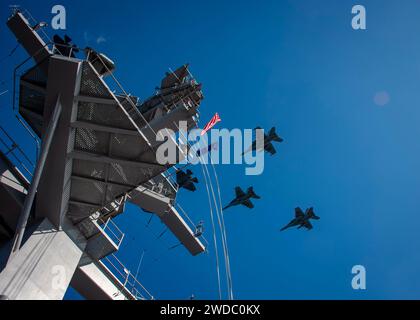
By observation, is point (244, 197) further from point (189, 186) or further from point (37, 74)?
point (37, 74)

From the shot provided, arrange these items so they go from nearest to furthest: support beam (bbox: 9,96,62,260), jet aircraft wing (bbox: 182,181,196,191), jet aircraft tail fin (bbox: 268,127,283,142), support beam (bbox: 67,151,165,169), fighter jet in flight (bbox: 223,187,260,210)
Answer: support beam (bbox: 9,96,62,260), support beam (bbox: 67,151,165,169), jet aircraft wing (bbox: 182,181,196,191), jet aircraft tail fin (bbox: 268,127,283,142), fighter jet in flight (bbox: 223,187,260,210)

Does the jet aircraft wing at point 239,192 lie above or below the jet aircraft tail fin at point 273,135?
below

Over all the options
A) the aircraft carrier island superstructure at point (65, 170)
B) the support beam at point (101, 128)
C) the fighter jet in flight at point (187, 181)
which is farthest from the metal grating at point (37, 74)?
the fighter jet in flight at point (187, 181)

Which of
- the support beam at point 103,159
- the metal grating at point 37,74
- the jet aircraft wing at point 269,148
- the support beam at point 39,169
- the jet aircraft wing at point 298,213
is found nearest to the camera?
the support beam at point 39,169

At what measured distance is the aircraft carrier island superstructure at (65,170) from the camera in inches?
570

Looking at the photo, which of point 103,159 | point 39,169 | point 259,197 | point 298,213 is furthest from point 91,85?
point 298,213

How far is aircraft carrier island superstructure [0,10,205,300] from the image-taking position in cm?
1447

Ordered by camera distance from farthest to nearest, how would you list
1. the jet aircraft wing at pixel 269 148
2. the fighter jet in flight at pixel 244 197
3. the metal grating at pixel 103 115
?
Result: the jet aircraft wing at pixel 269 148 → the fighter jet in flight at pixel 244 197 → the metal grating at pixel 103 115

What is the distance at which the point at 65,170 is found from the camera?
16.1m

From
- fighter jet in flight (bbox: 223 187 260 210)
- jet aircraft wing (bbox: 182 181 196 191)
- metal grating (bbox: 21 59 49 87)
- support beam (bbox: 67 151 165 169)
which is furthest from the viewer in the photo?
fighter jet in flight (bbox: 223 187 260 210)

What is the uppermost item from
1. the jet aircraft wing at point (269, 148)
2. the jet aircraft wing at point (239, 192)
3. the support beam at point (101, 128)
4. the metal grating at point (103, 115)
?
the jet aircraft wing at point (269, 148)

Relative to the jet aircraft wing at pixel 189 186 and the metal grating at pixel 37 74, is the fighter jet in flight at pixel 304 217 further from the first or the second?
the metal grating at pixel 37 74

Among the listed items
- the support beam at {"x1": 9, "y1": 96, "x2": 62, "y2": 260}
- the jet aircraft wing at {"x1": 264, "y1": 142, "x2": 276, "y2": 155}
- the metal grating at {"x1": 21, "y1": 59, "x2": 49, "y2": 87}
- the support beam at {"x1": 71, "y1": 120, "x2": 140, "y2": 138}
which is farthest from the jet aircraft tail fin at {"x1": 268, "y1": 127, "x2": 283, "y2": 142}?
the support beam at {"x1": 9, "y1": 96, "x2": 62, "y2": 260}

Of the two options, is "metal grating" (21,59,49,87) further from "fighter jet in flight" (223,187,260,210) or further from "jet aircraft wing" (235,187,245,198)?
"jet aircraft wing" (235,187,245,198)
